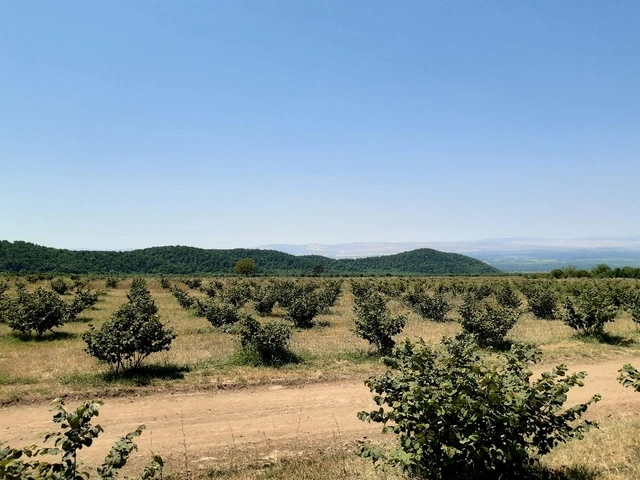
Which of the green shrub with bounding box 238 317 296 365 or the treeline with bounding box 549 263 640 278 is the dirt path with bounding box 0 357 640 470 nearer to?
the green shrub with bounding box 238 317 296 365

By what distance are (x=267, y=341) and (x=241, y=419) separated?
5684 mm

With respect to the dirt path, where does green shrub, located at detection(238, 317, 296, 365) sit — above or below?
above

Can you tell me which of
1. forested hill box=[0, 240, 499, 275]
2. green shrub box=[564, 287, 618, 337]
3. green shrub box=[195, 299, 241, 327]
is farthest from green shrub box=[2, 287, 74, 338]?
forested hill box=[0, 240, 499, 275]

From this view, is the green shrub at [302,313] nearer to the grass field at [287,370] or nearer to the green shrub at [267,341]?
the grass field at [287,370]

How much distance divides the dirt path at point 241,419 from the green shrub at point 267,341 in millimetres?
2978

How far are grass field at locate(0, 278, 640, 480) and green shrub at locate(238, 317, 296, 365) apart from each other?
0.75 m

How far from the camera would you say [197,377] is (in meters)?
15.0

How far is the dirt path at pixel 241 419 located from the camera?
377 inches

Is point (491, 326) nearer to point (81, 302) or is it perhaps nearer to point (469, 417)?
point (469, 417)

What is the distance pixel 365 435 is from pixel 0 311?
26932mm

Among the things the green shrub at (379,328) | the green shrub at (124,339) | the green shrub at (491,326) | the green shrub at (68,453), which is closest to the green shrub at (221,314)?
the green shrub at (124,339)

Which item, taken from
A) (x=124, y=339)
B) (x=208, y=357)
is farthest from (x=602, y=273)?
(x=124, y=339)

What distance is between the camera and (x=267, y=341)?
1694cm

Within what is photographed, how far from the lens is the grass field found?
7.63m
